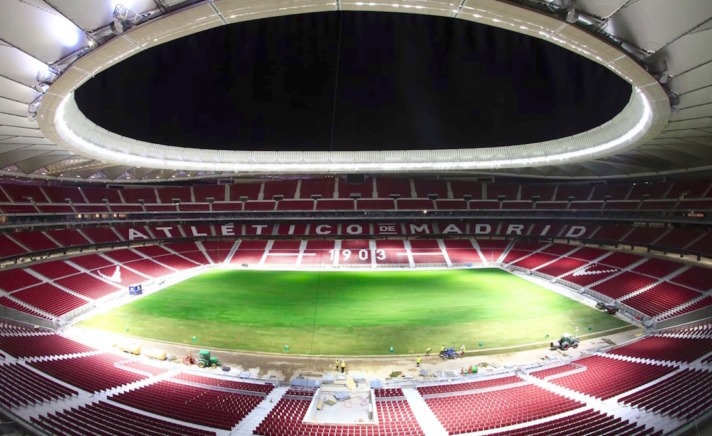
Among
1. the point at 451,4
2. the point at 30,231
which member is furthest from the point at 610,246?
the point at 30,231

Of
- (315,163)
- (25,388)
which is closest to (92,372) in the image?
(25,388)

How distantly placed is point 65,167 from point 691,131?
43969mm

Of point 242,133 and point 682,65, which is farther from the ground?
point 242,133

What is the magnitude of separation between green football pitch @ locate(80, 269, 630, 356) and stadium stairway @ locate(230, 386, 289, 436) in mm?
4556

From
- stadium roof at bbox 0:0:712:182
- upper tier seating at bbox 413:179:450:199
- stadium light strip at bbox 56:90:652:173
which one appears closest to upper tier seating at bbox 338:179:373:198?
upper tier seating at bbox 413:179:450:199

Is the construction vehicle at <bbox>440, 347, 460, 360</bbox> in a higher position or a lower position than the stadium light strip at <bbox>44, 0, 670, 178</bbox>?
lower

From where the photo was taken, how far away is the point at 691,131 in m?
18.9

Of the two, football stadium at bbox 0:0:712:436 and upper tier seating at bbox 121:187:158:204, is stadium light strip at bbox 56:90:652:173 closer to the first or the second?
football stadium at bbox 0:0:712:436

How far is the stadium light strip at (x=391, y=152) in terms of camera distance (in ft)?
33.5

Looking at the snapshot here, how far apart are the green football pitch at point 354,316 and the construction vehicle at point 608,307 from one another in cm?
56

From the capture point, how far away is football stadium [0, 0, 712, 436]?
1105 cm

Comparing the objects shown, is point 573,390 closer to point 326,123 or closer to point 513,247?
point 326,123

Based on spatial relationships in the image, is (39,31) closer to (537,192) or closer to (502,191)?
(502,191)

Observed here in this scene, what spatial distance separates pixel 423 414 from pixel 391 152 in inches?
1188
